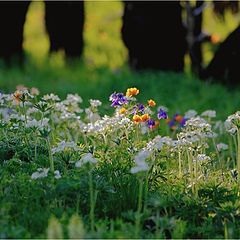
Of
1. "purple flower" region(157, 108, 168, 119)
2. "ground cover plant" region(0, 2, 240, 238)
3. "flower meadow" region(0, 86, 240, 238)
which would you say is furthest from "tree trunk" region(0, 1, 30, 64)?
"purple flower" region(157, 108, 168, 119)

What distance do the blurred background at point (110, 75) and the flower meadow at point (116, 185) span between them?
94.5 inches

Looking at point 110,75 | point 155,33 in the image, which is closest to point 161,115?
point 155,33

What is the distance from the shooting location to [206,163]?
16.7 ft

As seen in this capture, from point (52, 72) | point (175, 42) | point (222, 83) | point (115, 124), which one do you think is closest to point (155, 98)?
point (222, 83)

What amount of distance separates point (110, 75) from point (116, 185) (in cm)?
700

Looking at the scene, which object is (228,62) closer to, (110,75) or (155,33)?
(155,33)

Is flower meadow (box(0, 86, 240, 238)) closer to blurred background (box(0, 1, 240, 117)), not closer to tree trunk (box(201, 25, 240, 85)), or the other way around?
blurred background (box(0, 1, 240, 117))

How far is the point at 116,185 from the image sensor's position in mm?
4793

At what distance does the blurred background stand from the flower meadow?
2.40m

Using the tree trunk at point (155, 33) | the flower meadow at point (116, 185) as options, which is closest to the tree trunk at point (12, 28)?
the tree trunk at point (155, 33)

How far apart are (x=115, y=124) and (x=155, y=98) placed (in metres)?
4.82

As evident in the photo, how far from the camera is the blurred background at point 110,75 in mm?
9797

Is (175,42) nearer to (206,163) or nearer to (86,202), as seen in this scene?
(206,163)

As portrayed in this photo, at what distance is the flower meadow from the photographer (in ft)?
13.4
